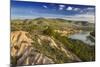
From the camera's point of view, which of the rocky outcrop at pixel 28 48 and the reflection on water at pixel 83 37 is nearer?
the rocky outcrop at pixel 28 48

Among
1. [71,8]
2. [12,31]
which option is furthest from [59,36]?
[12,31]

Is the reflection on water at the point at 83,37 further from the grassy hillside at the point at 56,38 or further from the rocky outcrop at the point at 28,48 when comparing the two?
the rocky outcrop at the point at 28,48

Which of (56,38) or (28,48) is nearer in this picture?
(28,48)

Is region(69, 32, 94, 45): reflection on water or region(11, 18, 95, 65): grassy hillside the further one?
region(69, 32, 94, 45): reflection on water

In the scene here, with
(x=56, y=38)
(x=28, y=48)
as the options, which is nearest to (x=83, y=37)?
(x=56, y=38)

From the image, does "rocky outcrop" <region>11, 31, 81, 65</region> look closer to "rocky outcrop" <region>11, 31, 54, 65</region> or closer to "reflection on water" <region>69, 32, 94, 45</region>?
"rocky outcrop" <region>11, 31, 54, 65</region>

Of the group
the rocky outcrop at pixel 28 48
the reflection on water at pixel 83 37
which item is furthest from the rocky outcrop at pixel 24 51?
the reflection on water at pixel 83 37

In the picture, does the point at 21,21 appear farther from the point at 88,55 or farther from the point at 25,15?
the point at 88,55

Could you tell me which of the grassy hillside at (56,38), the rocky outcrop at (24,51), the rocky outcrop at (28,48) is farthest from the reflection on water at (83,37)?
the rocky outcrop at (24,51)

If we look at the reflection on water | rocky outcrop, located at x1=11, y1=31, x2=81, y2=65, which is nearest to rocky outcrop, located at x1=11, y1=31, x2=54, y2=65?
rocky outcrop, located at x1=11, y1=31, x2=81, y2=65

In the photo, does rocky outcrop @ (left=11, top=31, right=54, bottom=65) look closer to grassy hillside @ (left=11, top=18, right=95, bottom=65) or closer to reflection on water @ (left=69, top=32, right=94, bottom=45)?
grassy hillside @ (left=11, top=18, right=95, bottom=65)

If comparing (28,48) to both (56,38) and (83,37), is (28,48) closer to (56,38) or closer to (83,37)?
(56,38)
